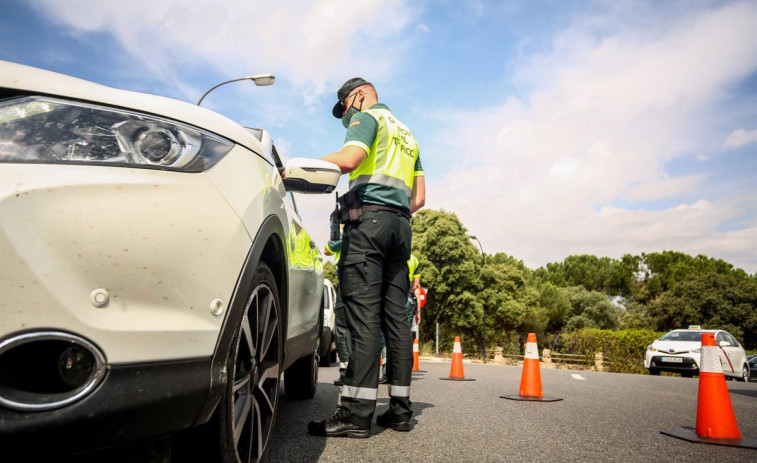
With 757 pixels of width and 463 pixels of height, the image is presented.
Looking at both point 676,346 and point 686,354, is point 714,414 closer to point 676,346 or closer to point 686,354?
point 686,354

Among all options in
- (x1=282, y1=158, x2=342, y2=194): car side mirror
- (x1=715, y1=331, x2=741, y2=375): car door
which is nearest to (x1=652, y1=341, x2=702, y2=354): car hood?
(x1=715, y1=331, x2=741, y2=375): car door

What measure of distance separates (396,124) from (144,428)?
264 cm

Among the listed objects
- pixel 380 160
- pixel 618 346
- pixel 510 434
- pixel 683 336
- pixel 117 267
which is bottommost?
pixel 510 434

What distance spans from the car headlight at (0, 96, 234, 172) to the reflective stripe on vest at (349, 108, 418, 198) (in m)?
1.85

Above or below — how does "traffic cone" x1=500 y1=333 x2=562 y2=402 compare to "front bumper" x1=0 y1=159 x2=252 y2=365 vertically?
below

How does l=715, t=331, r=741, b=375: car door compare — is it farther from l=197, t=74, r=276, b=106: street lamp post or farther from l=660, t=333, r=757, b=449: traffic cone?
l=197, t=74, r=276, b=106: street lamp post

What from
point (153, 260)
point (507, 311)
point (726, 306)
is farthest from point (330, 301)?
point (726, 306)

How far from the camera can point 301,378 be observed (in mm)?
4711

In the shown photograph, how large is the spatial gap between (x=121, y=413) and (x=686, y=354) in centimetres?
1708

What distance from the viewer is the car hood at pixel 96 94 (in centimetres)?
156

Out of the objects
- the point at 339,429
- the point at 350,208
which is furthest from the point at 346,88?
the point at 339,429

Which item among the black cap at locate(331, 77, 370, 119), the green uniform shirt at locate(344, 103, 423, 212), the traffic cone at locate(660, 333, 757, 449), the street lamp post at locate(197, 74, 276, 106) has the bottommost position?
the traffic cone at locate(660, 333, 757, 449)

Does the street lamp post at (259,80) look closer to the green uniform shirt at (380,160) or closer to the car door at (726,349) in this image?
the green uniform shirt at (380,160)

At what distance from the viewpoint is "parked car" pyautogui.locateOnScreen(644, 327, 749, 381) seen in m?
15.4
